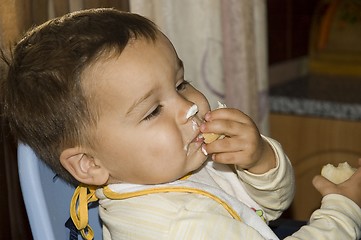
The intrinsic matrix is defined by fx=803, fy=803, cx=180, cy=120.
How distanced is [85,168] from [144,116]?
0.12 meters

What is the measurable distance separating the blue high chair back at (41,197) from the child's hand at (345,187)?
0.38m

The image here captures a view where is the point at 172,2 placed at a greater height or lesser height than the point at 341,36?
greater

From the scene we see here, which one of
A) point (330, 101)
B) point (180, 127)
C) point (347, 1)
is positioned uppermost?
point (180, 127)

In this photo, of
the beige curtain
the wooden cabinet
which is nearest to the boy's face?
the beige curtain

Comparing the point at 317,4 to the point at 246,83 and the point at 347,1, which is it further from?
the point at 246,83

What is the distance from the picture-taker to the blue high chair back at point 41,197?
3.75 ft

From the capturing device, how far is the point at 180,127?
3.60 ft

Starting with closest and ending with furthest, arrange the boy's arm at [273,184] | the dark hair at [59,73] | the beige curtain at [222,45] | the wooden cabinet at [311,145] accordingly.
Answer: the dark hair at [59,73], the boy's arm at [273,184], the beige curtain at [222,45], the wooden cabinet at [311,145]

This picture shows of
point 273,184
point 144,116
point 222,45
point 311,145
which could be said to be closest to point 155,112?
point 144,116

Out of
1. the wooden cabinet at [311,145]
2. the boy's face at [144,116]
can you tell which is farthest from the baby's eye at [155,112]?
the wooden cabinet at [311,145]

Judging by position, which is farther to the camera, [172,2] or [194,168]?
[172,2]

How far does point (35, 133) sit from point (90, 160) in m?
0.09

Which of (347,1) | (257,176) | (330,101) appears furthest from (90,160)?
(347,1)

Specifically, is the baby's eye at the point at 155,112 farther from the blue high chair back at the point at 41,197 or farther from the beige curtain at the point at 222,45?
the beige curtain at the point at 222,45
